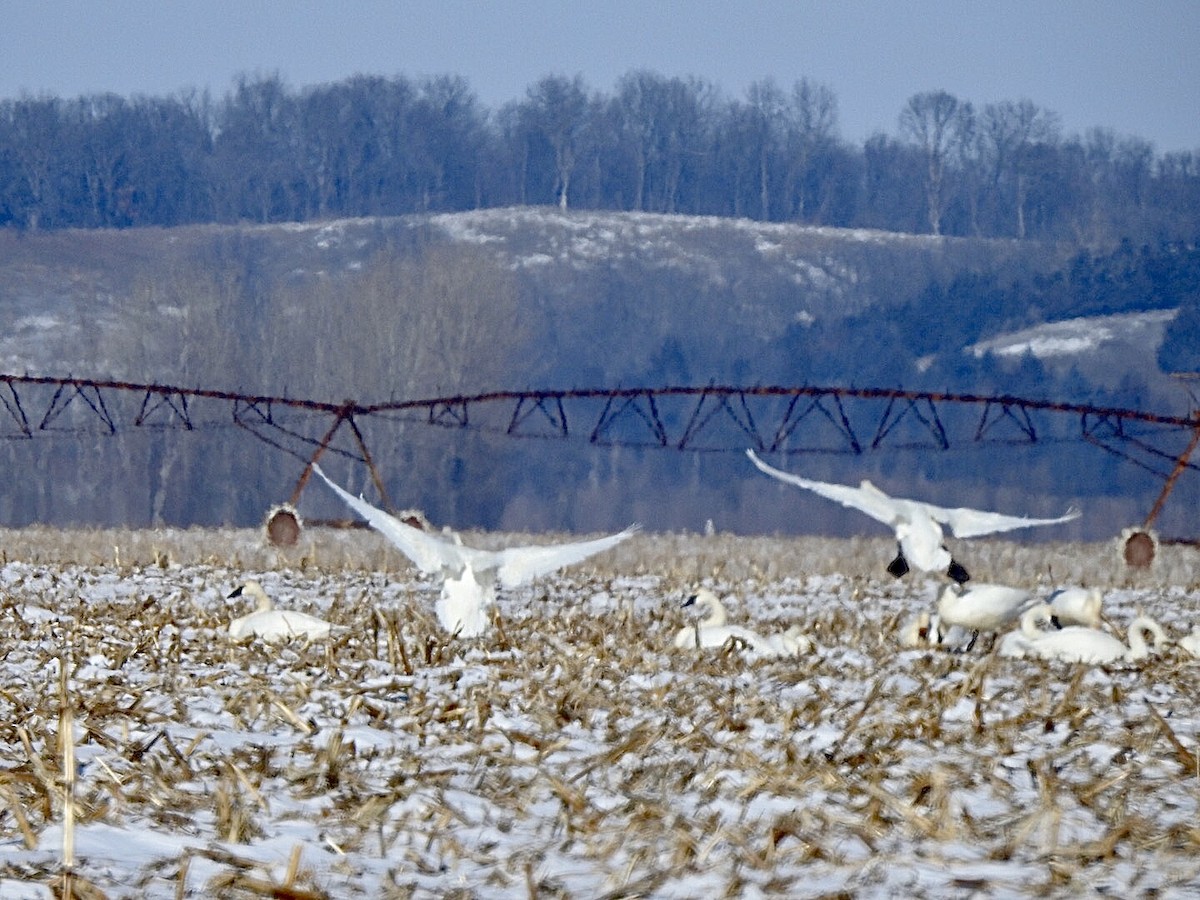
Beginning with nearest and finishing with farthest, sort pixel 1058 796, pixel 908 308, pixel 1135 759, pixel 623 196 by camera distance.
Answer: pixel 1058 796, pixel 1135 759, pixel 908 308, pixel 623 196

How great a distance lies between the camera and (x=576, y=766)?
5840mm

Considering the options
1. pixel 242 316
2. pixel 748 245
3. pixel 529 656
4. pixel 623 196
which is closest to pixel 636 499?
pixel 242 316

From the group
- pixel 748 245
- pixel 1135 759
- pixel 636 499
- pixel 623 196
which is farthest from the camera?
pixel 623 196

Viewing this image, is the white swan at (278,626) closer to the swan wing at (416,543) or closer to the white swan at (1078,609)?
the swan wing at (416,543)

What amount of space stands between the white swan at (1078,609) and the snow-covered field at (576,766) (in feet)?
2.97

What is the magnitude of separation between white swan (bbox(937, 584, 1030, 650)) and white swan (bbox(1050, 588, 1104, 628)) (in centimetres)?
39

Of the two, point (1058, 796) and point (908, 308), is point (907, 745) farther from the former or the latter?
point (908, 308)

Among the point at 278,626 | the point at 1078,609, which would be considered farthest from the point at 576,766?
the point at 1078,609

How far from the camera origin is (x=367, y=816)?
16.6 feet

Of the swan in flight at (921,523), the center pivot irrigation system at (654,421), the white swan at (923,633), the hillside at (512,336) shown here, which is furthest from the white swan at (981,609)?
Answer: the hillside at (512,336)

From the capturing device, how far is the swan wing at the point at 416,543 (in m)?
9.98

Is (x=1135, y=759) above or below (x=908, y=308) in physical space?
below

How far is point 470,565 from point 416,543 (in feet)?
1.96

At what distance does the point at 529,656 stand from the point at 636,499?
199 feet
